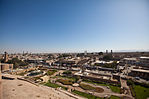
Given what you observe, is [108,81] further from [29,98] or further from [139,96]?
[29,98]

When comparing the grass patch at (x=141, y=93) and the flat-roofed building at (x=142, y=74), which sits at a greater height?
the flat-roofed building at (x=142, y=74)

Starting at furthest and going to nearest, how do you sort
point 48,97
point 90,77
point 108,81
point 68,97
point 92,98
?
1. point 90,77
2. point 108,81
3. point 92,98
4. point 68,97
5. point 48,97

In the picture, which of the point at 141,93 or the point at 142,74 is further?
the point at 142,74

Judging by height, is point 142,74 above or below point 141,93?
above

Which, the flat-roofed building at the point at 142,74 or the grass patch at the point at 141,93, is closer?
the grass patch at the point at 141,93

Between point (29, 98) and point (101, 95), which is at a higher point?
point (29, 98)

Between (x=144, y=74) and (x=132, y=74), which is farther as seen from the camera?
(x=132, y=74)

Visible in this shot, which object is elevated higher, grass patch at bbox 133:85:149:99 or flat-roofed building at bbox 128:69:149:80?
flat-roofed building at bbox 128:69:149:80

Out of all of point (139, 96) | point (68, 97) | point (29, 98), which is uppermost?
point (29, 98)

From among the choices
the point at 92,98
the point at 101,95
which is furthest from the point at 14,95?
the point at 101,95

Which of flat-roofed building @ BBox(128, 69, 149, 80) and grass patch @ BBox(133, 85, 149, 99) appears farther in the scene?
flat-roofed building @ BBox(128, 69, 149, 80)

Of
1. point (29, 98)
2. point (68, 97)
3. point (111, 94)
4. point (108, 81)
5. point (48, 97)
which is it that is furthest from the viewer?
point (108, 81)
